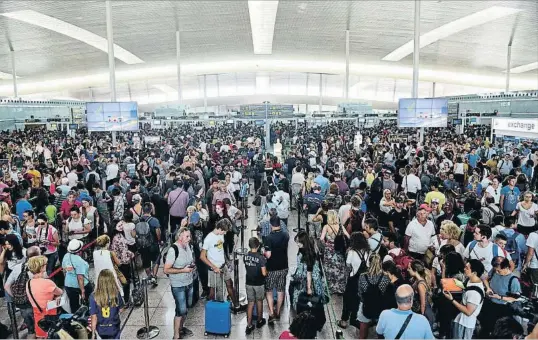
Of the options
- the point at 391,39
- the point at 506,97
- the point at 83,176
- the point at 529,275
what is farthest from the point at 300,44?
the point at 529,275

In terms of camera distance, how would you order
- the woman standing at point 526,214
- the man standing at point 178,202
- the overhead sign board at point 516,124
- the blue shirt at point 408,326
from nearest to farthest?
1. the blue shirt at point 408,326
2. the woman standing at point 526,214
3. the man standing at point 178,202
4. the overhead sign board at point 516,124

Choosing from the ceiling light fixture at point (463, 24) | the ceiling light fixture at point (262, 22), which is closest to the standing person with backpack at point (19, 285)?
the ceiling light fixture at point (262, 22)

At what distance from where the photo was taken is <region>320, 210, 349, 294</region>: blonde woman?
226 inches

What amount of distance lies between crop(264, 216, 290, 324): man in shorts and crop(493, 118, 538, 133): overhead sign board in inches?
382

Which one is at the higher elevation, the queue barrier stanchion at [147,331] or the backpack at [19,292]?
the backpack at [19,292]

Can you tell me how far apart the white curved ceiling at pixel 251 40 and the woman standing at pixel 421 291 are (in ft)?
49.3

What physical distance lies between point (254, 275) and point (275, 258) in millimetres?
347

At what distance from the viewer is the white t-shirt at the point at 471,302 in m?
3.79

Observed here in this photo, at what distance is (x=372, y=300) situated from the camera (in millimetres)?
4332

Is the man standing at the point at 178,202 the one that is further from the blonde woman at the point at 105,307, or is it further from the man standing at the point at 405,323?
the man standing at the point at 405,323

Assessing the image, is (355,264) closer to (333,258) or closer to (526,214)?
(333,258)

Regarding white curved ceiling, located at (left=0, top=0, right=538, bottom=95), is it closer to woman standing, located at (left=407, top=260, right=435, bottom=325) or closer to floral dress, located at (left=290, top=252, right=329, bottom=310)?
floral dress, located at (left=290, top=252, right=329, bottom=310)

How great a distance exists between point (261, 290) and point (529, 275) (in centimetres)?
361

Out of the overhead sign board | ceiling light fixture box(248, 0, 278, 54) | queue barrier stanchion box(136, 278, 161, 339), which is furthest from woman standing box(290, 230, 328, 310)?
ceiling light fixture box(248, 0, 278, 54)
